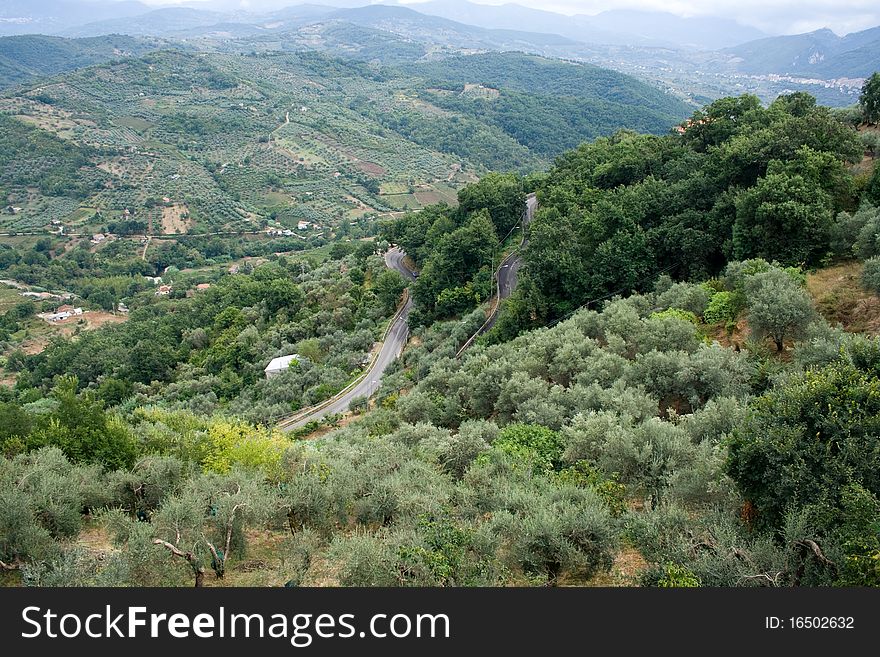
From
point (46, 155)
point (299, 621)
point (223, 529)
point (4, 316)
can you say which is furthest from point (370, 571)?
point (46, 155)

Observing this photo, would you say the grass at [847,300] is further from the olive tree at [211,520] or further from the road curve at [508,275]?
the road curve at [508,275]

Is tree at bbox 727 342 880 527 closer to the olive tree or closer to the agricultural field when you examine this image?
Answer: the olive tree

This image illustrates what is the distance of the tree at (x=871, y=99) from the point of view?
111 feet

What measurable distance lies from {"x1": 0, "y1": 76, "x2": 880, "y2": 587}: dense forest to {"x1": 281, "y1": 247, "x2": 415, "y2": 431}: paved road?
1.67 m

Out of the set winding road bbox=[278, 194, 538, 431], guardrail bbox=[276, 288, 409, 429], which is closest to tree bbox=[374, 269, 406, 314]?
winding road bbox=[278, 194, 538, 431]

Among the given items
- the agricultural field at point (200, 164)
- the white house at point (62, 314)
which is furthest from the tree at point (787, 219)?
the agricultural field at point (200, 164)

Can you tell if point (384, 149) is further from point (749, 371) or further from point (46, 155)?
point (749, 371)

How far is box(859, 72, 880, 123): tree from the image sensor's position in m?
33.8

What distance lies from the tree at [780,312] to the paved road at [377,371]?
72.3 ft

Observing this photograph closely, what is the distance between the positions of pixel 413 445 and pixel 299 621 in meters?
10.6

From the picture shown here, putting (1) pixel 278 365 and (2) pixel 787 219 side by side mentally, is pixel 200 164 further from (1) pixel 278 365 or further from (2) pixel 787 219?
(2) pixel 787 219

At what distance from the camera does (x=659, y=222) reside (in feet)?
108

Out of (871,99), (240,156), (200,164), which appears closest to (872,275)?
(871,99)

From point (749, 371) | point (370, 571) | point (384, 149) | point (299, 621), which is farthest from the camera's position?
point (384, 149)
